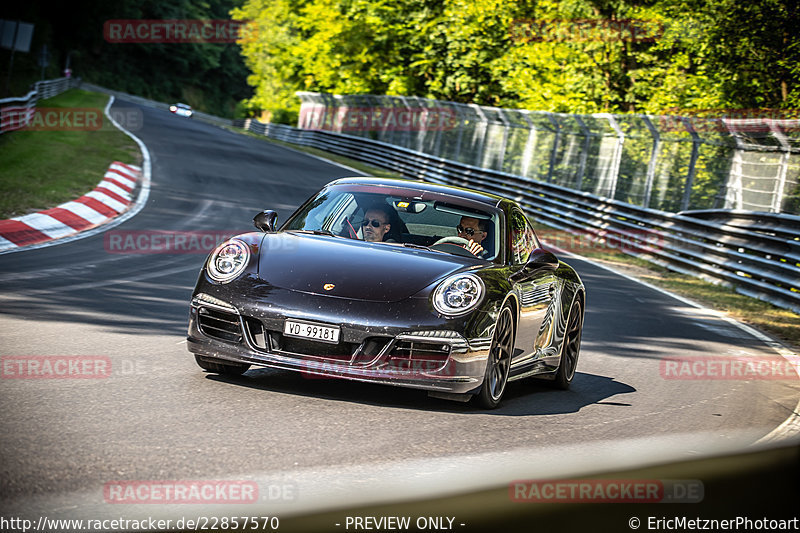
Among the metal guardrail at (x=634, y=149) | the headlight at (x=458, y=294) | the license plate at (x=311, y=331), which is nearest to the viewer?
the license plate at (x=311, y=331)

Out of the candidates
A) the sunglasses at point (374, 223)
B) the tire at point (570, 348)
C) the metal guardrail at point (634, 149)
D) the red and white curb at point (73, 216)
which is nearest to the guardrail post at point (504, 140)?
the metal guardrail at point (634, 149)

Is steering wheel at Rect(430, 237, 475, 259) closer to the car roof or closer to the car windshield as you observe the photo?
the car windshield

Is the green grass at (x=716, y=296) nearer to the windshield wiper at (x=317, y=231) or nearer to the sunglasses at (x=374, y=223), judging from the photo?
the sunglasses at (x=374, y=223)

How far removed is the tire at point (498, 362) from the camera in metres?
6.30

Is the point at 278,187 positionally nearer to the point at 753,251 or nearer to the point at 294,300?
the point at 753,251

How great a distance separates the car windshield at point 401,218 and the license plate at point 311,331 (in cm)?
133

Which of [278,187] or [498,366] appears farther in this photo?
[278,187]

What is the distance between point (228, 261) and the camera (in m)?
6.37

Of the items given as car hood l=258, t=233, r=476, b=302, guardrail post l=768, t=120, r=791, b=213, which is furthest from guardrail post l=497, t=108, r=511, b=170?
car hood l=258, t=233, r=476, b=302

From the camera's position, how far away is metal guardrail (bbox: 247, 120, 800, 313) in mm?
15445

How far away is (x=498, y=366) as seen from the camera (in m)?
6.50

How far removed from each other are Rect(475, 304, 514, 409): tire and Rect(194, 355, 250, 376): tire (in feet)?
4.70

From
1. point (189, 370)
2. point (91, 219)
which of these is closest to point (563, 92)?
point (91, 219)

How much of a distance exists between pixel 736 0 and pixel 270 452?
1084 inches
